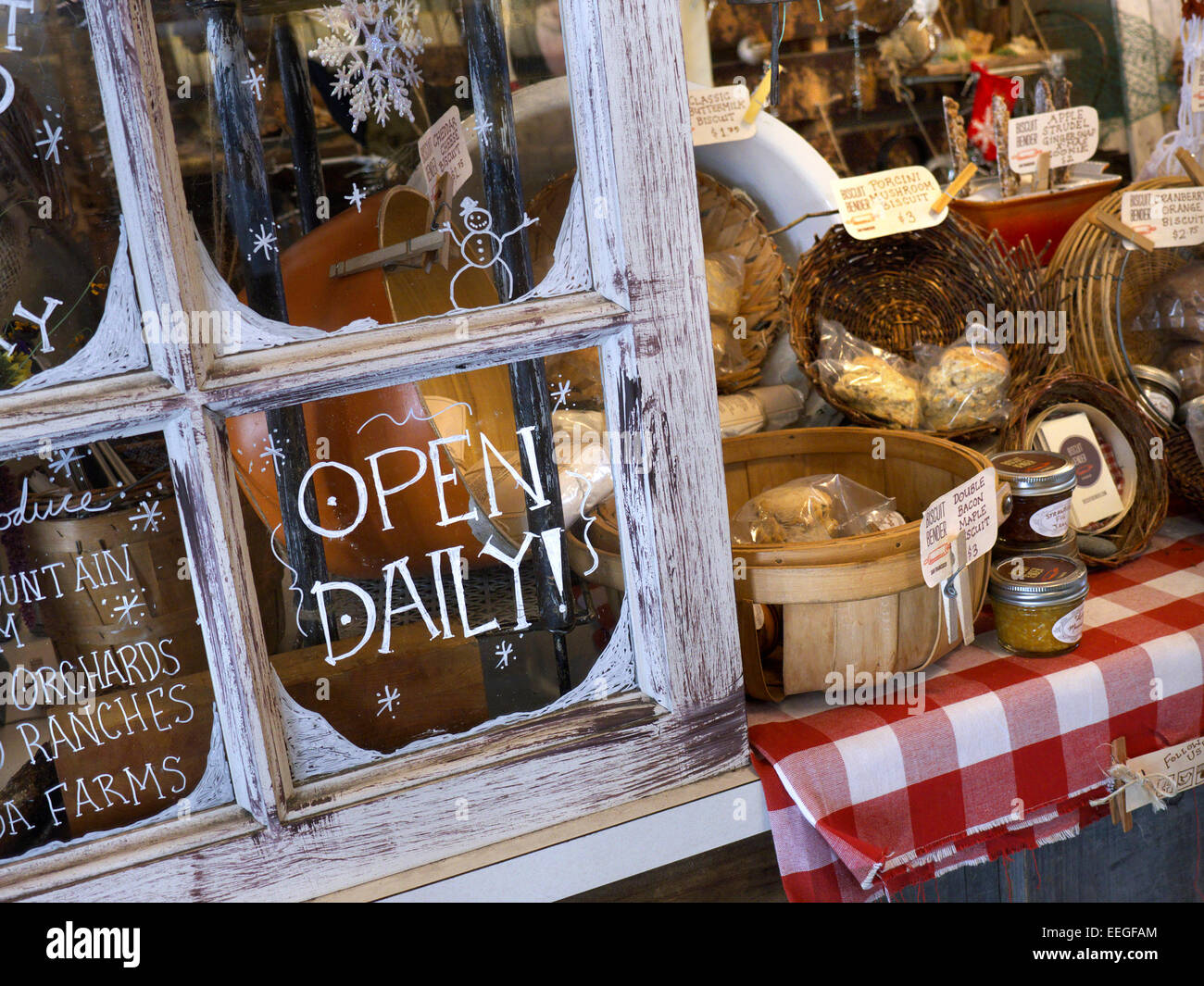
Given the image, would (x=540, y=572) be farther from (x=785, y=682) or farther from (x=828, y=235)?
(x=828, y=235)

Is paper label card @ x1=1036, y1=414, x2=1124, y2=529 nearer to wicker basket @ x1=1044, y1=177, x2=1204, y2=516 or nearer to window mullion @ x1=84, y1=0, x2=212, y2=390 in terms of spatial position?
wicker basket @ x1=1044, y1=177, x2=1204, y2=516

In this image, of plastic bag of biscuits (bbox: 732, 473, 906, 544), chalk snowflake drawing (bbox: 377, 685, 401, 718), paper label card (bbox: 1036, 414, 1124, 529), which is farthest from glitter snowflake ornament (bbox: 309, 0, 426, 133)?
paper label card (bbox: 1036, 414, 1124, 529)

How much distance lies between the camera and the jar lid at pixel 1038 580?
1.19 meters

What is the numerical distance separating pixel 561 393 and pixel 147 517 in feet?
1.15

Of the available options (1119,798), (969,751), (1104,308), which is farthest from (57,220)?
(1104,308)

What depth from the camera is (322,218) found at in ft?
2.98

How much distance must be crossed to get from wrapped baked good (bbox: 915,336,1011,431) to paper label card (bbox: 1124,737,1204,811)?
45 centimetres

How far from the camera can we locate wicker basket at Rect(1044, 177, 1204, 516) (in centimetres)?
150

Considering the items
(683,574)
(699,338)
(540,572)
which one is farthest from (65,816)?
(699,338)

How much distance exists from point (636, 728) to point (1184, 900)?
2.81ft

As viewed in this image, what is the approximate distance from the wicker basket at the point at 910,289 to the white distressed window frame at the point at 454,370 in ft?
1.77

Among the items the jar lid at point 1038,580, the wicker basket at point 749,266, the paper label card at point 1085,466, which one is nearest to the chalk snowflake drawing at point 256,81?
the wicker basket at point 749,266

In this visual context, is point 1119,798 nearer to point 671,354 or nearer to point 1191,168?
point 671,354

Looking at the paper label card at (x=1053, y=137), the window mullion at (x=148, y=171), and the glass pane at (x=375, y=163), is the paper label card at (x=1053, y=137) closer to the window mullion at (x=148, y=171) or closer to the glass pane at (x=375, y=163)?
the glass pane at (x=375, y=163)
